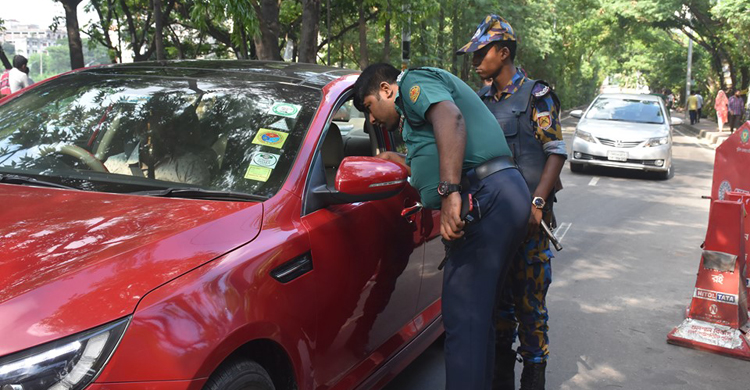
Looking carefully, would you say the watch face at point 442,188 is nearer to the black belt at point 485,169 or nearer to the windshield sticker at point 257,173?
the black belt at point 485,169

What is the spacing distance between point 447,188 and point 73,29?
17.8 meters

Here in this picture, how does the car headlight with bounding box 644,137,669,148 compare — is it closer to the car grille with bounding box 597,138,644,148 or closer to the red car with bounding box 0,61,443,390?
the car grille with bounding box 597,138,644,148

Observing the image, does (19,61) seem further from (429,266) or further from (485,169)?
(485,169)

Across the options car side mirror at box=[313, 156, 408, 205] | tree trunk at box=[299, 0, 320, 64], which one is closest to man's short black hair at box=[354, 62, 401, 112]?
car side mirror at box=[313, 156, 408, 205]

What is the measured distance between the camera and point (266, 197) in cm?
244

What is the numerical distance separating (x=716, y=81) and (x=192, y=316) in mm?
44433

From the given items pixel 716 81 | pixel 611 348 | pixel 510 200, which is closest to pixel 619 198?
pixel 611 348

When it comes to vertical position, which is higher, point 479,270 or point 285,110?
point 285,110

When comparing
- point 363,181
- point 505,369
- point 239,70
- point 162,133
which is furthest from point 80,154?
point 505,369

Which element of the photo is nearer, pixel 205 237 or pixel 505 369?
pixel 205 237

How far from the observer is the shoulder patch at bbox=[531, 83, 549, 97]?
3.38 meters

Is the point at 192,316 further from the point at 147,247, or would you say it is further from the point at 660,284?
the point at 660,284

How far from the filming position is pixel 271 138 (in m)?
2.72

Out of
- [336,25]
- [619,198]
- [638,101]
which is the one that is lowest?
[619,198]
